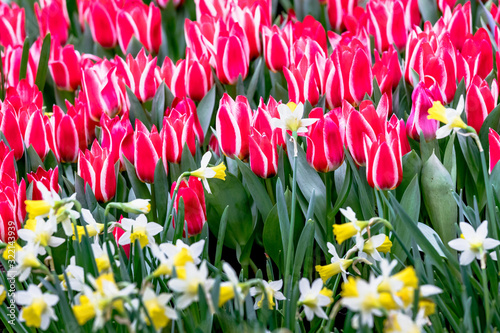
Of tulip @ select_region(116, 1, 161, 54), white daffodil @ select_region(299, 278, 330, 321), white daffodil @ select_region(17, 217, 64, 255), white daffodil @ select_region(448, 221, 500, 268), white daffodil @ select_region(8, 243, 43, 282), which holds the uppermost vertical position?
tulip @ select_region(116, 1, 161, 54)

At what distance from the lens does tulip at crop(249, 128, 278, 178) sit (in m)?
1.27

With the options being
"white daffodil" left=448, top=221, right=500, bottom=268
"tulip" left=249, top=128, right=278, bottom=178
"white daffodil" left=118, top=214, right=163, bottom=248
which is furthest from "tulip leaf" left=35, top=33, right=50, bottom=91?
"white daffodil" left=448, top=221, right=500, bottom=268

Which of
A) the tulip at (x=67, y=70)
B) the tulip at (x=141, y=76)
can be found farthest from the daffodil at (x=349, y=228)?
the tulip at (x=67, y=70)

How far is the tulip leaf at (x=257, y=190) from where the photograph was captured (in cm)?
131

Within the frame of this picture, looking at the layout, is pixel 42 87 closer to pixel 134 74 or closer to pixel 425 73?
pixel 134 74

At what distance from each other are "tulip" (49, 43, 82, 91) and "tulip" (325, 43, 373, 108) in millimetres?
827

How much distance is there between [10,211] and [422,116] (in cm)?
89

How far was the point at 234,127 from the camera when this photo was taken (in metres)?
1.33

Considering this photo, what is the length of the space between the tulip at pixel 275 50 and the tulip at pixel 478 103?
58 centimetres

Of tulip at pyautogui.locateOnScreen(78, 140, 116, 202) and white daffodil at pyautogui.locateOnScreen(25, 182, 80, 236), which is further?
tulip at pyautogui.locateOnScreen(78, 140, 116, 202)

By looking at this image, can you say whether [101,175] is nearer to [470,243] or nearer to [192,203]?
[192,203]

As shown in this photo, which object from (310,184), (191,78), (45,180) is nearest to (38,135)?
(45,180)

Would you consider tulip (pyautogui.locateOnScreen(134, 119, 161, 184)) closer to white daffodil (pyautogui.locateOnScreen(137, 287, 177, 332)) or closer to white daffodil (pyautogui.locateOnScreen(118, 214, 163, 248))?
white daffodil (pyautogui.locateOnScreen(118, 214, 163, 248))

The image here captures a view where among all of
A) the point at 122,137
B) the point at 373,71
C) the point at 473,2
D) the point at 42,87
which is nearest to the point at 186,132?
the point at 122,137
